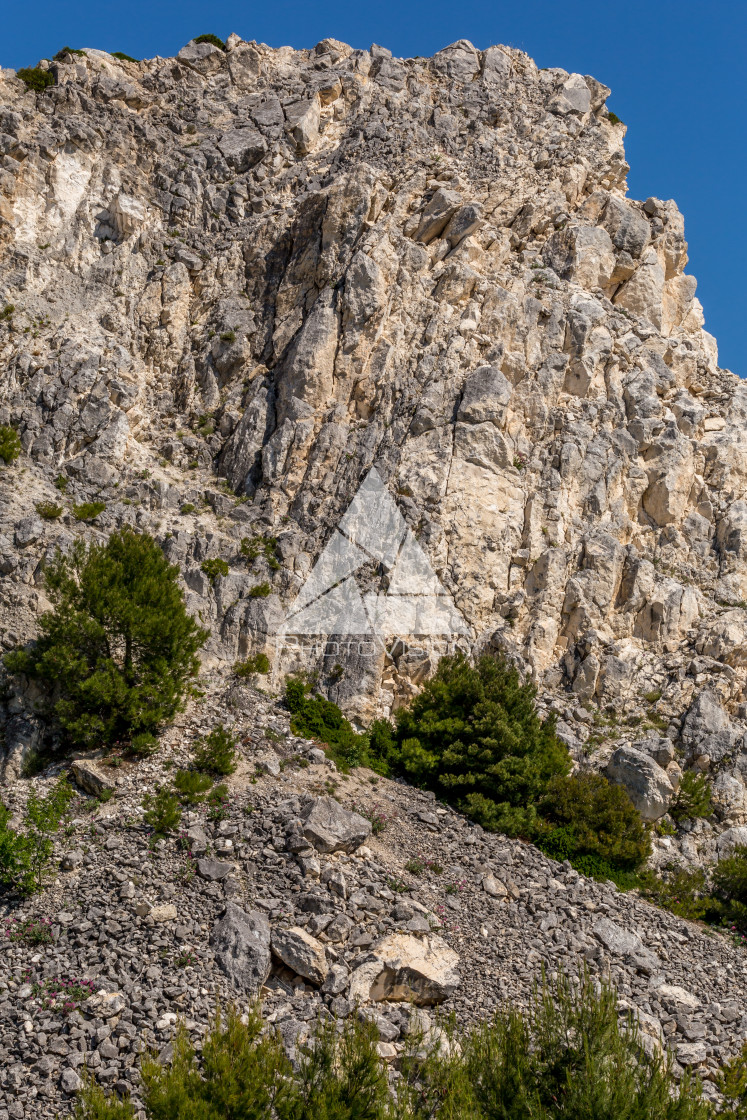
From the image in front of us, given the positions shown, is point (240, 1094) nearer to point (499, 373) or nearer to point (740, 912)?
point (740, 912)

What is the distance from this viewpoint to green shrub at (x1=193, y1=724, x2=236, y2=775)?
17.6 m

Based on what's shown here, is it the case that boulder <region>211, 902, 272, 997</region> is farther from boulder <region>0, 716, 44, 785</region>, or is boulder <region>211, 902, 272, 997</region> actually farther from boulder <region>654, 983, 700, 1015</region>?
boulder <region>654, 983, 700, 1015</region>

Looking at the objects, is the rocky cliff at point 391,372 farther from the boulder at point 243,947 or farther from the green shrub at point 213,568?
the boulder at point 243,947

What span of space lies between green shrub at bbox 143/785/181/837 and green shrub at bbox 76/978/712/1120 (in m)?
5.04

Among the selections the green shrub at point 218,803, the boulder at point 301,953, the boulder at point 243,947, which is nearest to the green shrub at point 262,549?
the green shrub at point 218,803

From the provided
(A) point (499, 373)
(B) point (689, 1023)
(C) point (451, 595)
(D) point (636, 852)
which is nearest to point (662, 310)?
(A) point (499, 373)

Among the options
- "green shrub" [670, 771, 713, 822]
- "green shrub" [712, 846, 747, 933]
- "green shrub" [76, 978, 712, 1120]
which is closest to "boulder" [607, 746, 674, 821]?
"green shrub" [670, 771, 713, 822]

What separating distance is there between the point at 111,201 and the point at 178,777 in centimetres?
2566

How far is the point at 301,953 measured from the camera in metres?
13.3

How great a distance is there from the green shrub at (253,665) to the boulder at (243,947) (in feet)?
30.3

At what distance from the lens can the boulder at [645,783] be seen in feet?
67.9

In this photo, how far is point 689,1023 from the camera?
14305 mm

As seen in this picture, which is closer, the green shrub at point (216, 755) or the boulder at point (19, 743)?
the boulder at point (19, 743)

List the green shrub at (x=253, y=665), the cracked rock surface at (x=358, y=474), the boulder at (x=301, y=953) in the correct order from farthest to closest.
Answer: the green shrub at (x=253, y=665)
the cracked rock surface at (x=358, y=474)
the boulder at (x=301, y=953)
